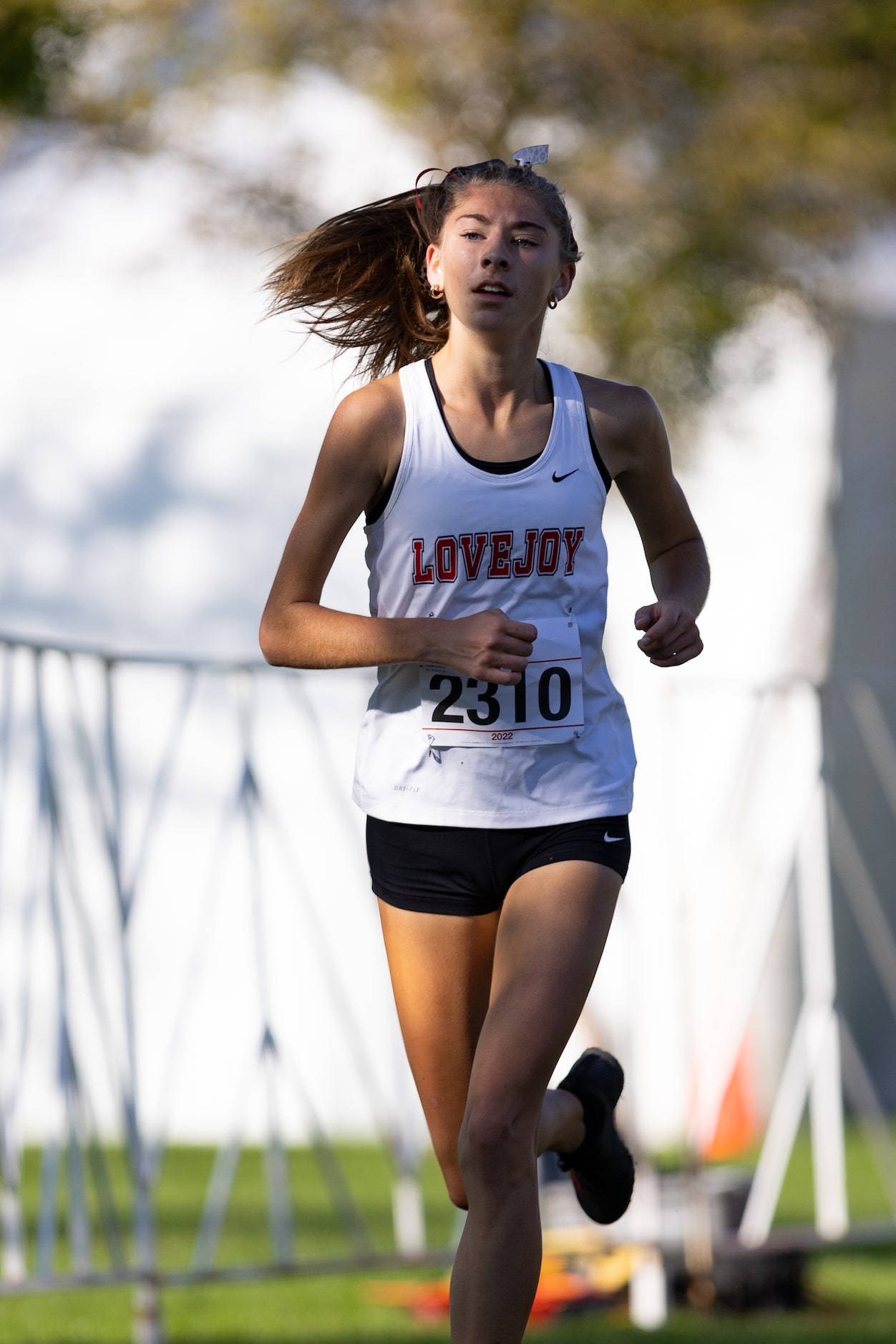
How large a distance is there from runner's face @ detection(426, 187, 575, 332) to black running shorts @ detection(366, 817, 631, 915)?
74 centimetres

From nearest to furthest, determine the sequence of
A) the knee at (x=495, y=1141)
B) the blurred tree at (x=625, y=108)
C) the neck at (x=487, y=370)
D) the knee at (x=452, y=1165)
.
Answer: the knee at (x=495, y=1141)
the neck at (x=487, y=370)
the knee at (x=452, y=1165)
the blurred tree at (x=625, y=108)

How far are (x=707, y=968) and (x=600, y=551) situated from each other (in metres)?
6.46

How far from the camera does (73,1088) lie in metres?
3.81

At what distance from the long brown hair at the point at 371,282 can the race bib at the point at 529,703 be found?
25.6 inches

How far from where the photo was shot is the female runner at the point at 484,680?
2.19 m

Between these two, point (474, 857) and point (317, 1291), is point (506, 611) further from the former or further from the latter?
point (317, 1291)

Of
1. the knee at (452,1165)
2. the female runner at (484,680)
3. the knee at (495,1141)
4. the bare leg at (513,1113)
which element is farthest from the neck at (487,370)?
the knee at (452,1165)

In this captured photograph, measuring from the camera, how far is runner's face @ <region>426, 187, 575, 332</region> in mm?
2299

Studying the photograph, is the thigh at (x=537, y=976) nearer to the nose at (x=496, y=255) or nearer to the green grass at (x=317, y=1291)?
the nose at (x=496, y=255)

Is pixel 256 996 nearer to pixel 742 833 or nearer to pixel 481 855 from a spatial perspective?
pixel 742 833

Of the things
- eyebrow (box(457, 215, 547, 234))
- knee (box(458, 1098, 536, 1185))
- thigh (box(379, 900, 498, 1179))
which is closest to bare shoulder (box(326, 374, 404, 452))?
eyebrow (box(457, 215, 547, 234))

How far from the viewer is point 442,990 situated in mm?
2410

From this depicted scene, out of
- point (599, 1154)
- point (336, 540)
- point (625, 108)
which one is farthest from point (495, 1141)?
point (625, 108)

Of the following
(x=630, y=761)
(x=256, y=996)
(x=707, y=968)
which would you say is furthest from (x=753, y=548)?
(x=630, y=761)
